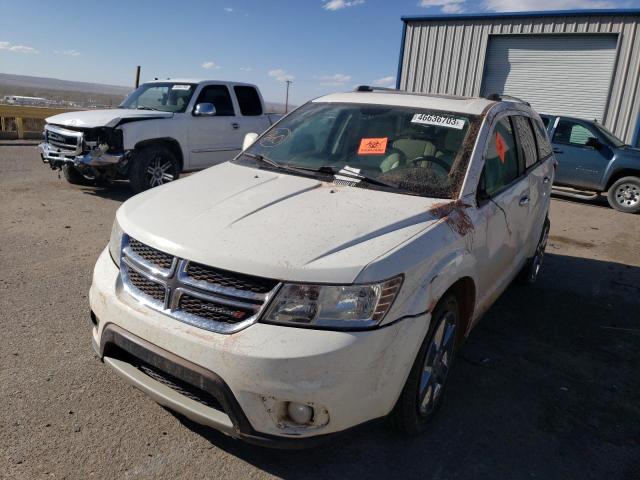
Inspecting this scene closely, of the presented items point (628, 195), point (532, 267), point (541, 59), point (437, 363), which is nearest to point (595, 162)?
point (628, 195)

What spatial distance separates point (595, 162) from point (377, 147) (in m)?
9.08

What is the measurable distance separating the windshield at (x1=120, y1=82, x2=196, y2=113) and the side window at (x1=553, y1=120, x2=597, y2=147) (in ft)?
24.9

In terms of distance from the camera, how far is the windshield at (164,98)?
891 centimetres

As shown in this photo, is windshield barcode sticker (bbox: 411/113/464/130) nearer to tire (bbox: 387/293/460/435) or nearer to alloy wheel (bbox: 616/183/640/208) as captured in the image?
tire (bbox: 387/293/460/435)

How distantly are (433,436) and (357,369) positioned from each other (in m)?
0.96

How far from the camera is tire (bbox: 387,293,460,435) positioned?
2555mm

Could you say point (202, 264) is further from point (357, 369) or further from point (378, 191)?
point (378, 191)

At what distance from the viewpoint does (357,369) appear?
2154 millimetres

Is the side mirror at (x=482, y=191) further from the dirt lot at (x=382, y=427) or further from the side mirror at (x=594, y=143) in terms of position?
the side mirror at (x=594, y=143)

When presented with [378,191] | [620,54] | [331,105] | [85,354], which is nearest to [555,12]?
[620,54]

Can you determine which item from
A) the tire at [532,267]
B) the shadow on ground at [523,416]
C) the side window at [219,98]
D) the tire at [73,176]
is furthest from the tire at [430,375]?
the tire at [73,176]

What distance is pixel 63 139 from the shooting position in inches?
325

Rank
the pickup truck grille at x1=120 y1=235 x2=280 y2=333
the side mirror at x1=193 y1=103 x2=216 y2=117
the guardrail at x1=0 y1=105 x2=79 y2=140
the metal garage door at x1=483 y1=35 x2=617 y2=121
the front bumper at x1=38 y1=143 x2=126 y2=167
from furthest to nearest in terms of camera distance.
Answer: the guardrail at x1=0 y1=105 x2=79 y2=140, the metal garage door at x1=483 y1=35 x2=617 y2=121, the side mirror at x1=193 y1=103 x2=216 y2=117, the front bumper at x1=38 y1=143 x2=126 y2=167, the pickup truck grille at x1=120 y1=235 x2=280 y2=333

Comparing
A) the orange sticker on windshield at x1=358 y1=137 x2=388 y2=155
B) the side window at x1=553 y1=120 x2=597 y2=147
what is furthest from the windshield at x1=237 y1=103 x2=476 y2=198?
the side window at x1=553 y1=120 x2=597 y2=147
